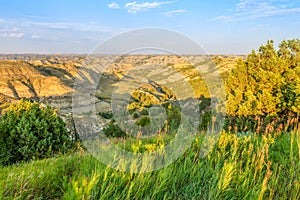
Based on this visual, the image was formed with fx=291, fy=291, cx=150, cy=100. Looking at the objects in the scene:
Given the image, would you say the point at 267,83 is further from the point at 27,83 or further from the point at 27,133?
the point at 27,83

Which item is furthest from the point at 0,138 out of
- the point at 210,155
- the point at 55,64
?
the point at 55,64

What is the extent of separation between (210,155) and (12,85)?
88.5m

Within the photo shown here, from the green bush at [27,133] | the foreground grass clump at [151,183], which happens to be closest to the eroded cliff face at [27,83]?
the green bush at [27,133]

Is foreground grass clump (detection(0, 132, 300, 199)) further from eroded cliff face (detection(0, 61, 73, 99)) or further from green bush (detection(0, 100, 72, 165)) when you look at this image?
eroded cliff face (detection(0, 61, 73, 99))

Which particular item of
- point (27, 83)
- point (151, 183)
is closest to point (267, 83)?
point (151, 183)

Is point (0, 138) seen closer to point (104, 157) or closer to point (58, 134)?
point (58, 134)

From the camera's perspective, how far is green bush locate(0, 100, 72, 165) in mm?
10273

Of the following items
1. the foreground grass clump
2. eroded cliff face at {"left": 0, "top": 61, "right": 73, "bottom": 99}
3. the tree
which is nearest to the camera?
the foreground grass clump

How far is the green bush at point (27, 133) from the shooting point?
10.3 metres

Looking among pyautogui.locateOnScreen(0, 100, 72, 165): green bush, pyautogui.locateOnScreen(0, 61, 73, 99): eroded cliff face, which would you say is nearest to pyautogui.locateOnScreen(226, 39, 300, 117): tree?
pyautogui.locateOnScreen(0, 100, 72, 165): green bush

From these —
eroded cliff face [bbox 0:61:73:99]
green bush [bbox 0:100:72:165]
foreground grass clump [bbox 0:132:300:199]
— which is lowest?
eroded cliff face [bbox 0:61:73:99]

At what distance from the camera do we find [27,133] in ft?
34.0

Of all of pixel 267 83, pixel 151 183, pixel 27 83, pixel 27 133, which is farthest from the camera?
pixel 27 83

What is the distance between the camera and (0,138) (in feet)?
33.8
